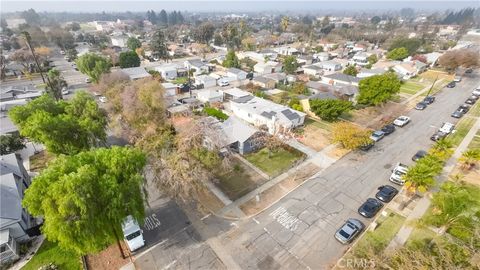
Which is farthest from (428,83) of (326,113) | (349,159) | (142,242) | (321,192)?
(142,242)

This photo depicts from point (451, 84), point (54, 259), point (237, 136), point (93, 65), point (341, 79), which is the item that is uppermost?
point (93, 65)

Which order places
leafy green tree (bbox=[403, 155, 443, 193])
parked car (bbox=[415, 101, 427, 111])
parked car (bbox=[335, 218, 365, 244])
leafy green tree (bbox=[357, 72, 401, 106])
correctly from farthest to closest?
parked car (bbox=[415, 101, 427, 111]) < leafy green tree (bbox=[357, 72, 401, 106]) < leafy green tree (bbox=[403, 155, 443, 193]) < parked car (bbox=[335, 218, 365, 244])

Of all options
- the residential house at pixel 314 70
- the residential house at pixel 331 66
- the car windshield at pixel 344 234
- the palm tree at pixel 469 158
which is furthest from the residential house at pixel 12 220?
the residential house at pixel 331 66

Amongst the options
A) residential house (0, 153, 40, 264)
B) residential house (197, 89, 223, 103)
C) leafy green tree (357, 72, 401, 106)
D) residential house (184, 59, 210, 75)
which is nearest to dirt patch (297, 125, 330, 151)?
leafy green tree (357, 72, 401, 106)

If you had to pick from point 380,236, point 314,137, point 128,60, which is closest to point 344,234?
point 380,236

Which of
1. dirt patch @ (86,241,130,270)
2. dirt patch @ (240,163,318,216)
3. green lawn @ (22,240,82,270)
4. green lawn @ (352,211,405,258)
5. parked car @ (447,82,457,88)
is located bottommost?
green lawn @ (22,240,82,270)

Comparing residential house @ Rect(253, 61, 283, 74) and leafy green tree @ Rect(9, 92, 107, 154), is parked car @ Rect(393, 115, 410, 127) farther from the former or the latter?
leafy green tree @ Rect(9, 92, 107, 154)

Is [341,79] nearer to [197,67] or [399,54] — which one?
[399,54]
